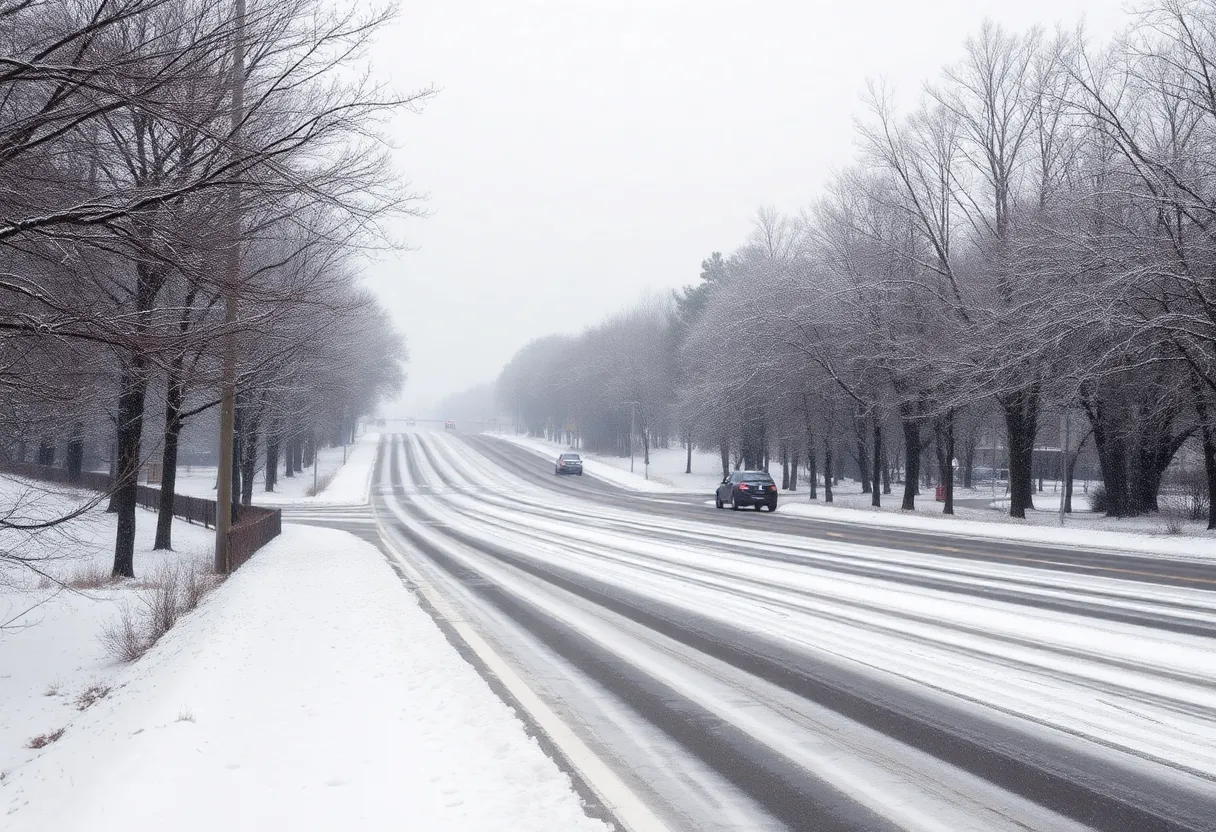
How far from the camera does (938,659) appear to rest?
868 cm

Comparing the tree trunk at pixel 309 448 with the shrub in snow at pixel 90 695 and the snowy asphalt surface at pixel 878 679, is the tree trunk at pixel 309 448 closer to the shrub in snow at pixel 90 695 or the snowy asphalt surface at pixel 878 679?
the snowy asphalt surface at pixel 878 679

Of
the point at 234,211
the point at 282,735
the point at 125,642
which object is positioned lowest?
the point at 125,642

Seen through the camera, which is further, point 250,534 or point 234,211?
point 250,534

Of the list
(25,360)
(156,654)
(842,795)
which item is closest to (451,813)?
(842,795)

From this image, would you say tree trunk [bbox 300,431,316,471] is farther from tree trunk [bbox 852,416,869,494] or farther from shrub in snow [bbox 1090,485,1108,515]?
shrub in snow [bbox 1090,485,1108,515]

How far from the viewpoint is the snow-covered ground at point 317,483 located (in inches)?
1969

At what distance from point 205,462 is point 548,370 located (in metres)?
49.6

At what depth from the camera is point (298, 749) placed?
5828 millimetres

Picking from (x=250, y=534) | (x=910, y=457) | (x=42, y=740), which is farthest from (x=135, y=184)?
(x=910, y=457)

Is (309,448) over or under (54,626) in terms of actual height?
over

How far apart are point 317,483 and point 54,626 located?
4460 centimetres

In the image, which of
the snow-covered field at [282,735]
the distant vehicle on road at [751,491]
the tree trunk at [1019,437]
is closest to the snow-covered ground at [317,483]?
the distant vehicle on road at [751,491]

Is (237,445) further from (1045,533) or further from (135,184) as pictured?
(1045,533)

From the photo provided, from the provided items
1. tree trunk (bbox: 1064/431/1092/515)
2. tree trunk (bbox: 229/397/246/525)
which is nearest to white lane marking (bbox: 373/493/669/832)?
tree trunk (bbox: 229/397/246/525)
